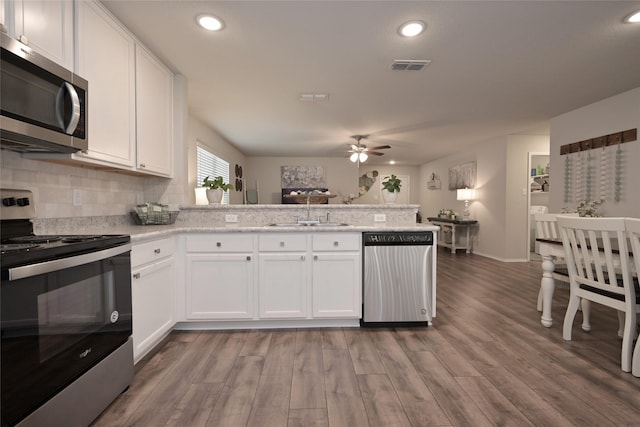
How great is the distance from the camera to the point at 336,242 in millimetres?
2695

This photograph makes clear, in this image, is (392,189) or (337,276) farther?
(392,189)

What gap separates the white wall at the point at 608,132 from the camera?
3633 millimetres

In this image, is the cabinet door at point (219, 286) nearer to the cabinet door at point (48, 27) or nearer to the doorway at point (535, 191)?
the cabinet door at point (48, 27)

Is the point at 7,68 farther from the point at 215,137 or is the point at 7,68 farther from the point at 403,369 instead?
the point at 215,137

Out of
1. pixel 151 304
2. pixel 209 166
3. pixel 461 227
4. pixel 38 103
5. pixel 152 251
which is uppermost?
pixel 209 166

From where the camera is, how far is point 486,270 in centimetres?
514

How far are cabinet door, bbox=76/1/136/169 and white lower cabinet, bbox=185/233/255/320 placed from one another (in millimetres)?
855

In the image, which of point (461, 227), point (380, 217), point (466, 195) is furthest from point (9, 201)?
point (461, 227)

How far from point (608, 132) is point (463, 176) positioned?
352cm

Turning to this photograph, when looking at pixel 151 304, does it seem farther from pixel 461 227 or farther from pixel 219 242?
pixel 461 227

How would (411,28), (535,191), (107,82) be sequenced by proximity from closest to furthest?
(107,82), (411,28), (535,191)

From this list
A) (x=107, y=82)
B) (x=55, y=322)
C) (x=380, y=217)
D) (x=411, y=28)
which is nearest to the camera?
(x=55, y=322)

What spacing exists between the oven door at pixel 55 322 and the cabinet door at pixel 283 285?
3.62ft

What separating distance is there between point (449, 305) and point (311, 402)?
2.19 m
